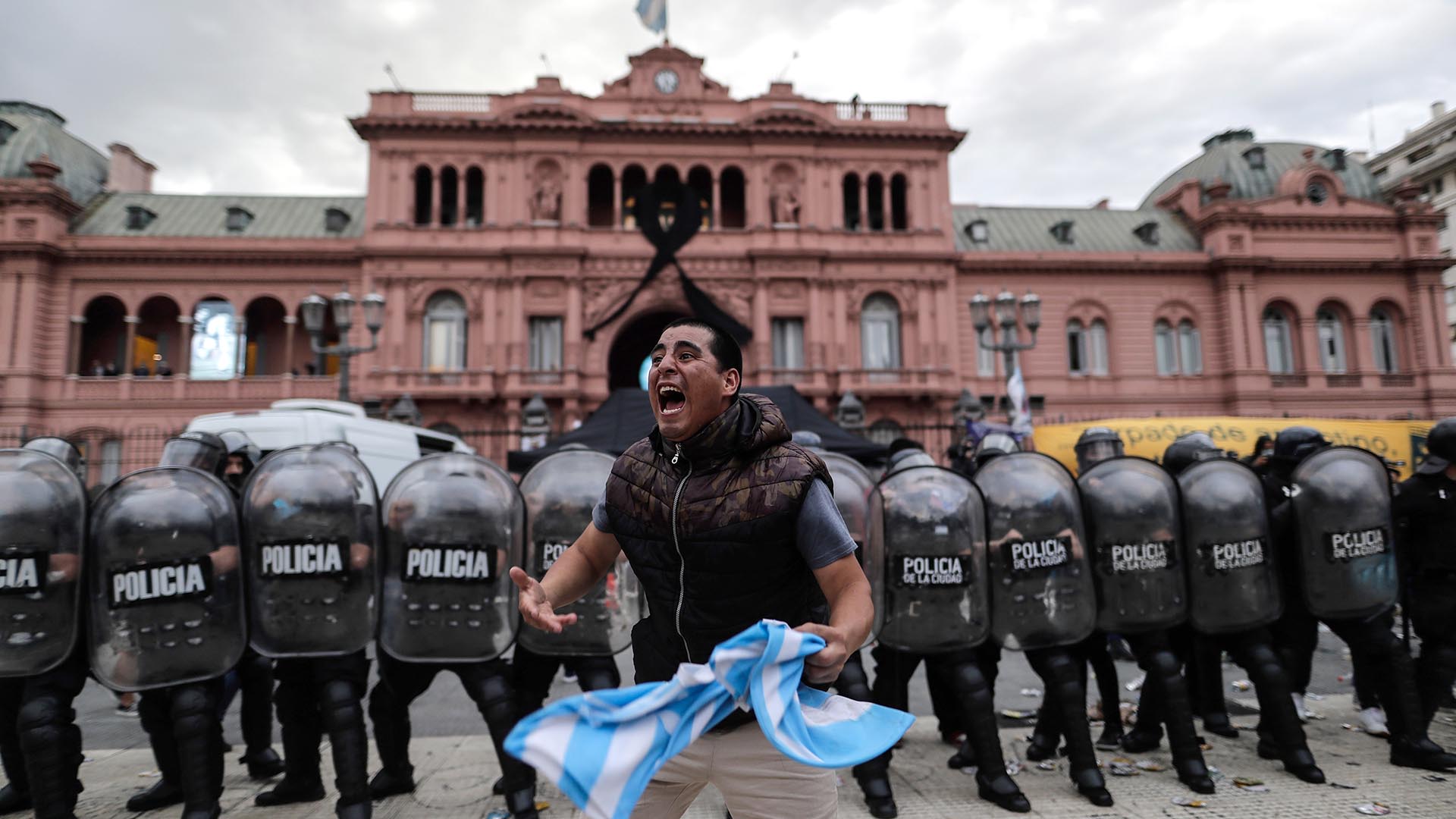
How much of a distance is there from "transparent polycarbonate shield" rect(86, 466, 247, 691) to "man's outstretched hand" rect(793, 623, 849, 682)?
367 centimetres

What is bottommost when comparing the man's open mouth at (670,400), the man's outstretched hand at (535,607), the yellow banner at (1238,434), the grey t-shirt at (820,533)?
the man's outstretched hand at (535,607)

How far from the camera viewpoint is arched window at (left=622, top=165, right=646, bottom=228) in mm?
28516

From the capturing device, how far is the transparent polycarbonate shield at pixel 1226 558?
16.7 ft

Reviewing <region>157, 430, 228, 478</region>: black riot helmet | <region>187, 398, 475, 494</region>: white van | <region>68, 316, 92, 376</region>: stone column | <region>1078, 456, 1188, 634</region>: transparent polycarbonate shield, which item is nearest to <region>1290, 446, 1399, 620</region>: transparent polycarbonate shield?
<region>1078, 456, 1188, 634</region>: transparent polycarbonate shield

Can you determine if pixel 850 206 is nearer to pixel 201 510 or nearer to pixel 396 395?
pixel 396 395

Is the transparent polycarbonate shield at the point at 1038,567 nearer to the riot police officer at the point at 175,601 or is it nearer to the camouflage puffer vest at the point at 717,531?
the camouflage puffer vest at the point at 717,531

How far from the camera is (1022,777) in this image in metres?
5.16

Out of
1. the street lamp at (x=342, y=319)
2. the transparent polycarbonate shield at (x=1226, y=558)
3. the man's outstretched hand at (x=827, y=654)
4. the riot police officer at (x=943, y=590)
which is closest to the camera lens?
the man's outstretched hand at (x=827, y=654)

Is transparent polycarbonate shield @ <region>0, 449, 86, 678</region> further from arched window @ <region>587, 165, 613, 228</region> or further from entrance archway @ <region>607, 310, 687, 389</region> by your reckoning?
arched window @ <region>587, 165, 613, 228</region>

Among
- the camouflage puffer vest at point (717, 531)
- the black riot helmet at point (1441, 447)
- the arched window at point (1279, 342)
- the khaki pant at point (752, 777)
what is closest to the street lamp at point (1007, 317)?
the black riot helmet at point (1441, 447)

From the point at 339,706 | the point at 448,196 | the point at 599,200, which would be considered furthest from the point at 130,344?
the point at 339,706

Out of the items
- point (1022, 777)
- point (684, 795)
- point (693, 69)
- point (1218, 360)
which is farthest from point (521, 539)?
point (1218, 360)

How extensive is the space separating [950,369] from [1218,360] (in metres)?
11.4

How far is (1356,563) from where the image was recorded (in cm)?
527
